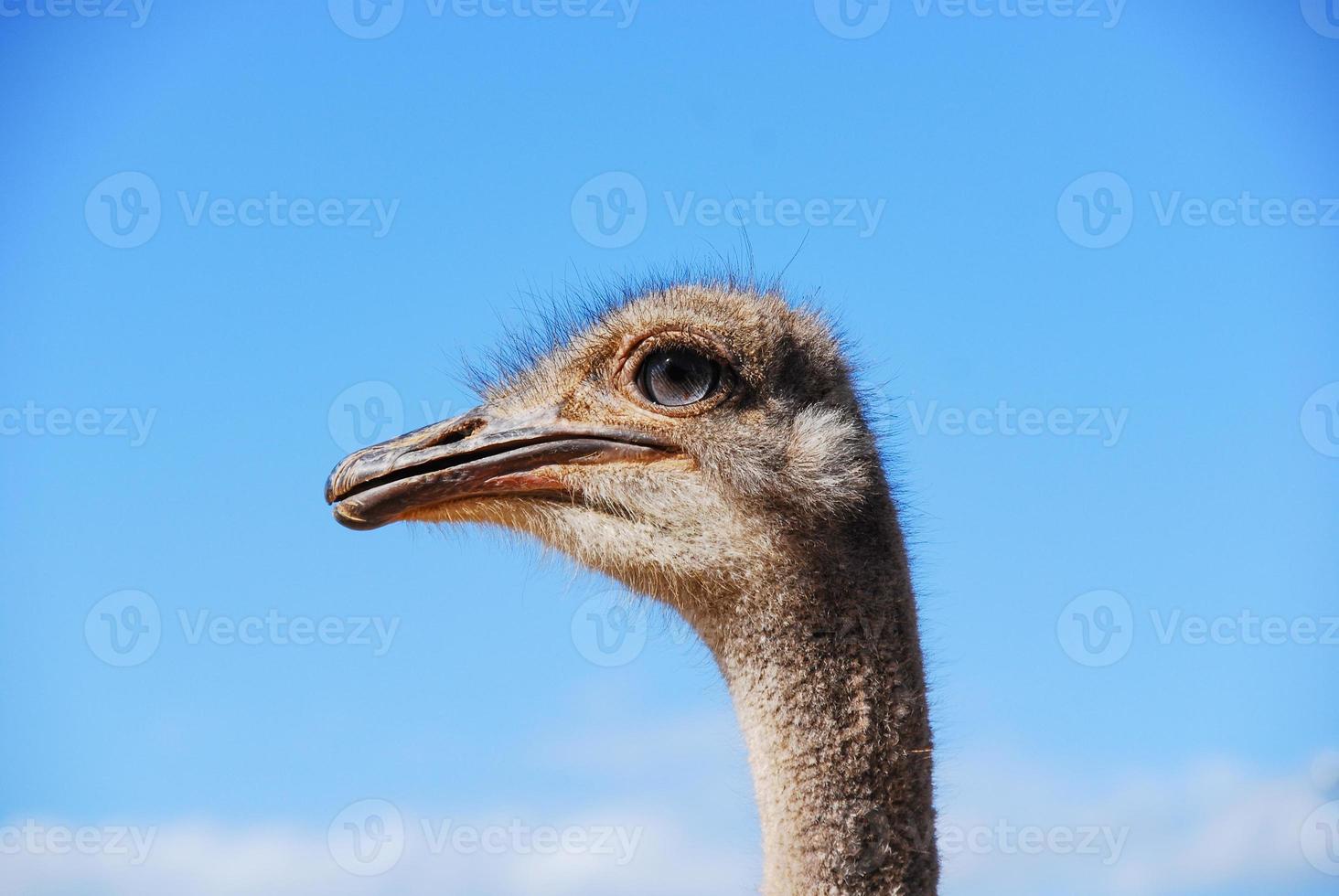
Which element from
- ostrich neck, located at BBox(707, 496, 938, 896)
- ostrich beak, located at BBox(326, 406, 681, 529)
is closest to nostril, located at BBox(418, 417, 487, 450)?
ostrich beak, located at BBox(326, 406, 681, 529)

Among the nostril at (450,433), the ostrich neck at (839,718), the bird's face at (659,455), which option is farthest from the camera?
the nostril at (450,433)

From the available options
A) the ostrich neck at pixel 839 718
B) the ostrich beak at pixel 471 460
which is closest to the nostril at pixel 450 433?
the ostrich beak at pixel 471 460

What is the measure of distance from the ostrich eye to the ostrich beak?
13cm

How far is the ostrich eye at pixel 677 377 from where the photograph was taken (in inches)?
175

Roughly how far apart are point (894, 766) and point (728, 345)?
1197 millimetres

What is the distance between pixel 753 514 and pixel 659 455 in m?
0.33

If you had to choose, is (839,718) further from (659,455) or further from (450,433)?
(450,433)

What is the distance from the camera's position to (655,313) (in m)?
4.59

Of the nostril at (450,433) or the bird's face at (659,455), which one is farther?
the nostril at (450,433)

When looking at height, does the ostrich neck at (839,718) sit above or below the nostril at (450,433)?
below

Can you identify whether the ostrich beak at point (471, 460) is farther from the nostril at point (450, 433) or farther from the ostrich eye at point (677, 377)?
the ostrich eye at point (677, 377)

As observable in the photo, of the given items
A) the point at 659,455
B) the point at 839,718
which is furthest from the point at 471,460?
the point at 839,718

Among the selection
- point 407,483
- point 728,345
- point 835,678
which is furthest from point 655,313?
point 835,678

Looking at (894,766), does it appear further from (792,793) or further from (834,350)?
(834,350)
